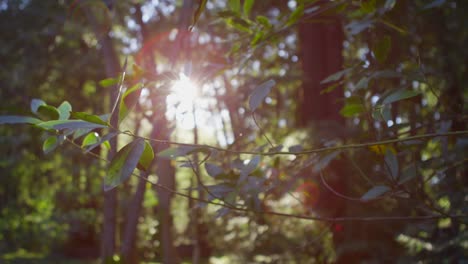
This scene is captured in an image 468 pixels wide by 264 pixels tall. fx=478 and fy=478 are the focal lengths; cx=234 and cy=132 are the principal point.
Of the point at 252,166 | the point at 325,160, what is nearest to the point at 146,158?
the point at 252,166

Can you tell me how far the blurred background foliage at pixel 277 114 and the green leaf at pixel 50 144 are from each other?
0.67 feet

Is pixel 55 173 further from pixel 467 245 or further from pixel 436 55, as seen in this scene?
pixel 467 245

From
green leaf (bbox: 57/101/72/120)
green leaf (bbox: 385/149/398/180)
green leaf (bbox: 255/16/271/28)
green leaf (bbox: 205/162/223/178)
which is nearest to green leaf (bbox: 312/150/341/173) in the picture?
green leaf (bbox: 385/149/398/180)

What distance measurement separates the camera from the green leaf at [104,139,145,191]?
89cm

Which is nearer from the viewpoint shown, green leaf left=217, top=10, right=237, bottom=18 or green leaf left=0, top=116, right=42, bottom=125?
green leaf left=0, top=116, right=42, bottom=125

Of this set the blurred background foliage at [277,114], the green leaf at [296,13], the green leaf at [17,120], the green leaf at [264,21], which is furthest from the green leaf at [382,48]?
the green leaf at [17,120]

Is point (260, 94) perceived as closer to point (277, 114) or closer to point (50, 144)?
point (50, 144)

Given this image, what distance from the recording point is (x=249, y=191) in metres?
1.34

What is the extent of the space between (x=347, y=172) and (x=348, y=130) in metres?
0.41

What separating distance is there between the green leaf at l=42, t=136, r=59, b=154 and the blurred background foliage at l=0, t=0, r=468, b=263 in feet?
0.67

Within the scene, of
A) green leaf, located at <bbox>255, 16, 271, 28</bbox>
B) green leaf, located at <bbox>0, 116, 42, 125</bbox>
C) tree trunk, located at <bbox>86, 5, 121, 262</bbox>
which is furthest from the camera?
tree trunk, located at <bbox>86, 5, 121, 262</bbox>

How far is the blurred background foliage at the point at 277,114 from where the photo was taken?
1.49 meters

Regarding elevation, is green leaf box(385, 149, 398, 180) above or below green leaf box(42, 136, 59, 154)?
below

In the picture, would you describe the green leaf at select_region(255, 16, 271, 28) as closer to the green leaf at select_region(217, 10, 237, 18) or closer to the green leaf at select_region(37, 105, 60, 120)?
the green leaf at select_region(217, 10, 237, 18)
